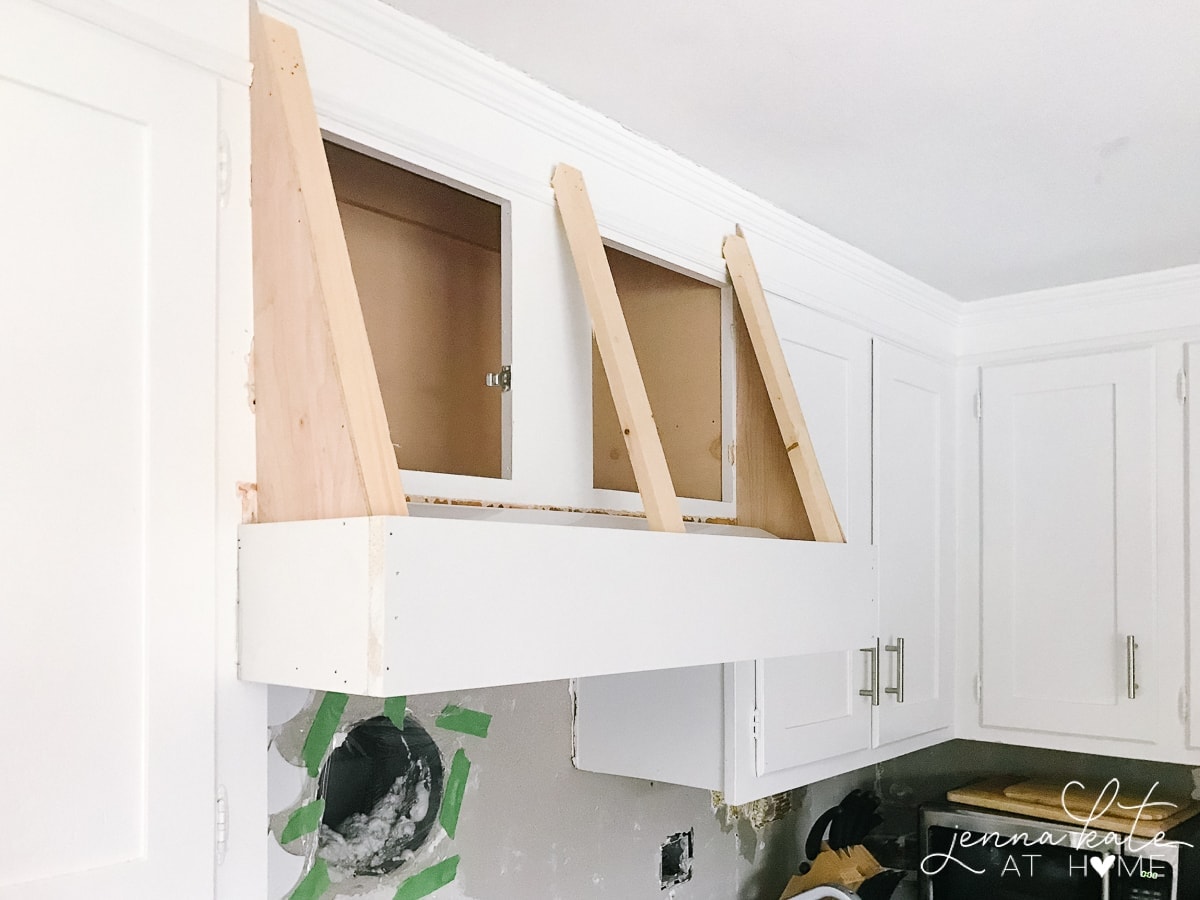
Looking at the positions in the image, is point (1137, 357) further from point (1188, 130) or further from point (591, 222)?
point (591, 222)

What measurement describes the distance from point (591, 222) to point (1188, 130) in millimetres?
863

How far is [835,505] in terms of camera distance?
2.10 metres

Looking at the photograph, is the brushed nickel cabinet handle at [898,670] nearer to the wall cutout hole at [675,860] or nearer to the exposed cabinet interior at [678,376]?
the wall cutout hole at [675,860]

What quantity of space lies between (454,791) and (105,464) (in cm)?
96

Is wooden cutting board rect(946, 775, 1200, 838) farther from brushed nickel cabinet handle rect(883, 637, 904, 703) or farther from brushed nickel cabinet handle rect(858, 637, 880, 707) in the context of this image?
brushed nickel cabinet handle rect(858, 637, 880, 707)

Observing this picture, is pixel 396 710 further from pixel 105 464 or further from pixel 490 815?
pixel 105 464

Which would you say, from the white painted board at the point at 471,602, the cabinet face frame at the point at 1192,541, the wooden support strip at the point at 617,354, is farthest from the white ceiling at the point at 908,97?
the white painted board at the point at 471,602

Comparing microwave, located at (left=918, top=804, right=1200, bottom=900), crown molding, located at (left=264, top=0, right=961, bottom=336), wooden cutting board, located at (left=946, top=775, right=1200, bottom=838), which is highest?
crown molding, located at (left=264, top=0, right=961, bottom=336)

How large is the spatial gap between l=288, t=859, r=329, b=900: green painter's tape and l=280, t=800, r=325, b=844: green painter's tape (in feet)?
0.17

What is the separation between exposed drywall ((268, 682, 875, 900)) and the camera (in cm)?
152

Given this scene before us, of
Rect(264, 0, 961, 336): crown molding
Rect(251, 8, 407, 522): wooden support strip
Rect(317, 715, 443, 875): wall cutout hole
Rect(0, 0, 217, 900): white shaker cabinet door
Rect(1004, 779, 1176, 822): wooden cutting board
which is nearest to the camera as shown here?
Rect(0, 0, 217, 900): white shaker cabinet door

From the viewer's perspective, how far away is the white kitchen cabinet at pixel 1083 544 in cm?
234

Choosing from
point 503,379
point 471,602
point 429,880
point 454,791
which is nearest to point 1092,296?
point 503,379

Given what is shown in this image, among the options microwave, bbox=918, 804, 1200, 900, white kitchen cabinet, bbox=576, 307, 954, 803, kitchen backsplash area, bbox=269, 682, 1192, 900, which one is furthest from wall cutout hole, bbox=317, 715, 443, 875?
microwave, bbox=918, 804, 1200, 900
